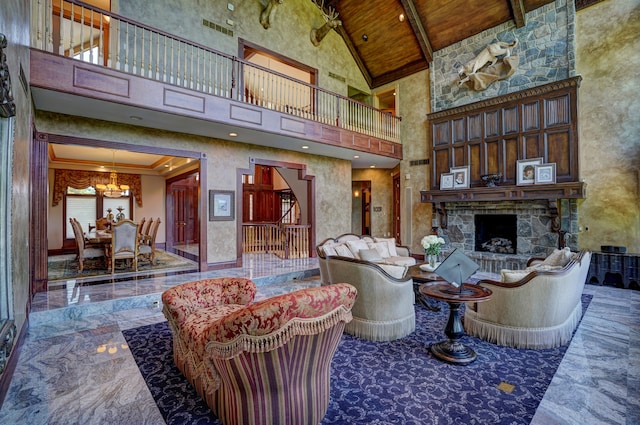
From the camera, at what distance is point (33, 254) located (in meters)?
4.36

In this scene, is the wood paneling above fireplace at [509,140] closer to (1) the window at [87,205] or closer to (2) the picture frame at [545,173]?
(2) the picture frame at [545,173]

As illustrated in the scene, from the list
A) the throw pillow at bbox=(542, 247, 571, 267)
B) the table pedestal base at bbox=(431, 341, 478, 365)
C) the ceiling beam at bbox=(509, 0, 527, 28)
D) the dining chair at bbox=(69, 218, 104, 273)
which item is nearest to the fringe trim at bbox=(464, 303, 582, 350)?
the table pedestal base at bbox=(431, 341, 478, 365)

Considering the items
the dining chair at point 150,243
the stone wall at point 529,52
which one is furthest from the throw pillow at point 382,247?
the dining chair at point 150,243

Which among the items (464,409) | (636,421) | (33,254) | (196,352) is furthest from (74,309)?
(636,421)

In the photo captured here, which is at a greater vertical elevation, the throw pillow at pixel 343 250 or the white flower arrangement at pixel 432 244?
the white flower arrangement at pixel 432 244

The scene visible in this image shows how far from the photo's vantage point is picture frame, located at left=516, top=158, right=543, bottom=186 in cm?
637

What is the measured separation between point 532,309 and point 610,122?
17.1 ft

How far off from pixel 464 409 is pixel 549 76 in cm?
712

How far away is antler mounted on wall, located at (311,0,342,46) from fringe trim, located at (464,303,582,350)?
295 inches

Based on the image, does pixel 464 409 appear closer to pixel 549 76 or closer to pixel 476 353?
pixel 476 353

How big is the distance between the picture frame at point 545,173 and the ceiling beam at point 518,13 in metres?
3.24

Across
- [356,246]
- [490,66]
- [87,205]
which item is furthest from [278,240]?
[490,66]

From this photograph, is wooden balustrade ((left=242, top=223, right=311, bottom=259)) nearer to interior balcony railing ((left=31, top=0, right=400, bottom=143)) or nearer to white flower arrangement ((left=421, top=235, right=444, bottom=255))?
interior balcony railing ((left=31, top=0, right=400, bottom=143))

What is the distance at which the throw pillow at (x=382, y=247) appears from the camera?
19.2 ft
